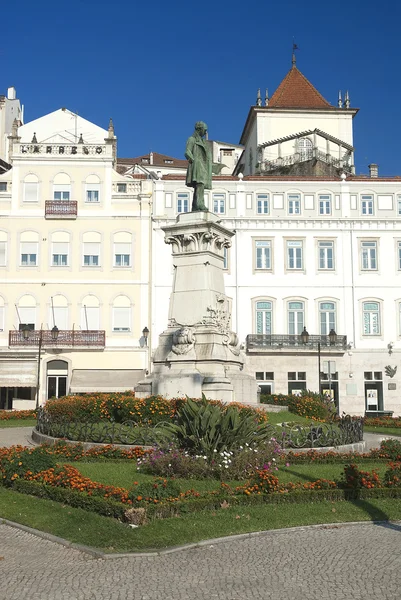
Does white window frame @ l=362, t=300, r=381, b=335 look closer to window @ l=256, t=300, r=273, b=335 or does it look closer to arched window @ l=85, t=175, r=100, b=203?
window @ l=256, t=300, r=273, b=335

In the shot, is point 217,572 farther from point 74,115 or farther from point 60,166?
point 74,115

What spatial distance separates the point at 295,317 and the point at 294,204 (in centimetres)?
730

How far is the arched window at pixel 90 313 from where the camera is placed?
4559 centimetres

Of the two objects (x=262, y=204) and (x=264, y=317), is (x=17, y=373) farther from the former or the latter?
(x=262, y=204)

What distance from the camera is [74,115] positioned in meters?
57.8

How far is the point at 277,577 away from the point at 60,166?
41.7 meters

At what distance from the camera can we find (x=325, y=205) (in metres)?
47.8

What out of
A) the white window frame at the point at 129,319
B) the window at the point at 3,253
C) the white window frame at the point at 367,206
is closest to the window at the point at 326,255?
the white window frame at the point at 367,206

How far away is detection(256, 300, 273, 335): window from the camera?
151ft

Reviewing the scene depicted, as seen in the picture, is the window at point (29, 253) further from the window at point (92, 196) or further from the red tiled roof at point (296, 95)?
the red tiled roof at point (296, 95)


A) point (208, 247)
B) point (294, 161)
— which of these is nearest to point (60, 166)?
point (294, 161)

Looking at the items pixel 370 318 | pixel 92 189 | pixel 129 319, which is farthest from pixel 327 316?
pixel 92 189

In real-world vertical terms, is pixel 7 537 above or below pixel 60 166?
below

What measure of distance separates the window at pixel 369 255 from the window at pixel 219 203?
9.17 meters
